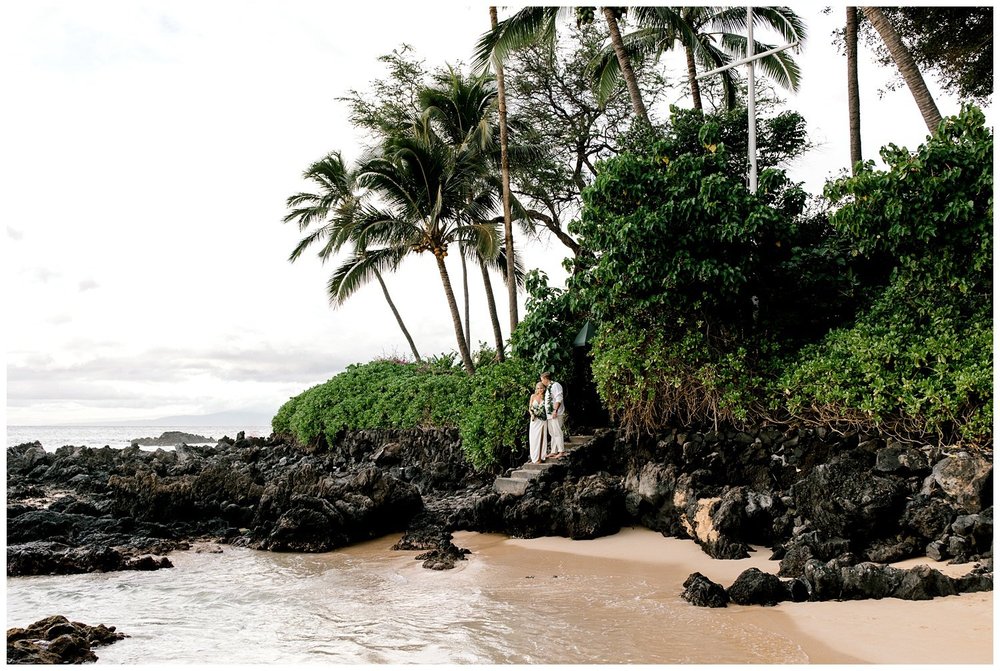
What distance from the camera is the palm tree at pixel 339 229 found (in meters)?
21.7

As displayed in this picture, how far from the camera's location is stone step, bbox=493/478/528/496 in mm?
12281

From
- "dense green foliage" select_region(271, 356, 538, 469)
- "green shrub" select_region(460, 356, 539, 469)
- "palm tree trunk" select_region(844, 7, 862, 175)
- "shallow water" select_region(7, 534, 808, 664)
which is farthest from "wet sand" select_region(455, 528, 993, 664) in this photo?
"palm tree trunk" select_region(844, 7, 862, 175)

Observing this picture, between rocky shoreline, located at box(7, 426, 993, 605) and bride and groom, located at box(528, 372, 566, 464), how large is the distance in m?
0.60

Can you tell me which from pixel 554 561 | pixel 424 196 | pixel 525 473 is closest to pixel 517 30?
pixel 424 196

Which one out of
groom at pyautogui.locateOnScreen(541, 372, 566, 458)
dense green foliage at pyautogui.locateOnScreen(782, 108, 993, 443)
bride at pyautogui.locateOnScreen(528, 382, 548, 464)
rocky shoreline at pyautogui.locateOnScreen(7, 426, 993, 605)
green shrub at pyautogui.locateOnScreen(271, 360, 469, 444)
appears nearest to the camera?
rocky shoreline at pyautogui.locateOnScreen(7, 426, 993, 605)

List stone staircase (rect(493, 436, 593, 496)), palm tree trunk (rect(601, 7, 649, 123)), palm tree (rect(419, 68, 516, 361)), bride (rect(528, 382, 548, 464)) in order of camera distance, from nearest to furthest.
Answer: stone staircase (rect(493, 436, 593, 496)) → bride (rect(528, 382, 548, 464)) → palm tree trunk (rect(601, 7, 649, 123)) → palm tree (rect(419, 68, 516, 361))

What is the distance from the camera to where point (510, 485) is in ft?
41.4

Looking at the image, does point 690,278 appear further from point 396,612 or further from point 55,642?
point 55,642

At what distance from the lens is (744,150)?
49.7ft

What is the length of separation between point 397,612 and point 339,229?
16.1 metres

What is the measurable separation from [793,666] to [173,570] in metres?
7.50

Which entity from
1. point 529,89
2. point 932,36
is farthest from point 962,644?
point 529,89

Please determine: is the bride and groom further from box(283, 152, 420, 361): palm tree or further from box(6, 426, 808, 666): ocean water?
box(283, 152, 420, 361): palm tree

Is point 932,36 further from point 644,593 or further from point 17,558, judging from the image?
point 17,558
